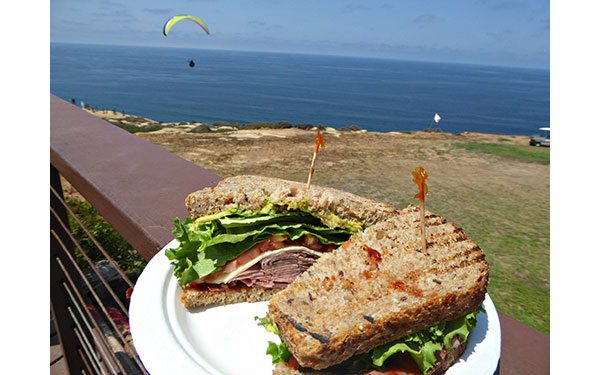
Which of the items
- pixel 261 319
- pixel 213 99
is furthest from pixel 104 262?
pixel 213 99

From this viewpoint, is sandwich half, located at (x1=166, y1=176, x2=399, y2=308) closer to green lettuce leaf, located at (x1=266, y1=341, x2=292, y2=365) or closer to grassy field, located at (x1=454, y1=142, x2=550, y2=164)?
green lettuce leaf, located at (x1=266, y1=341, x2=292, y2=365)

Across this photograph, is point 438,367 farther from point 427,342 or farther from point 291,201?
point 291,201

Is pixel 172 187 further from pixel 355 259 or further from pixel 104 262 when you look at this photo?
pixel 104 262

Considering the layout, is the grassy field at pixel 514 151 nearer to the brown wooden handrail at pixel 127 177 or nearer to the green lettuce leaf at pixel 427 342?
the brown wooden handrail at pixel 127 177

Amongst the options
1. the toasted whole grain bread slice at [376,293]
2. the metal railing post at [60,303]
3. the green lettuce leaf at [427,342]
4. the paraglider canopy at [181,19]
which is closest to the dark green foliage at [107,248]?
the metal railing post at [60,303]

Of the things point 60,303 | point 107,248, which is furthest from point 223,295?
point 107,248
